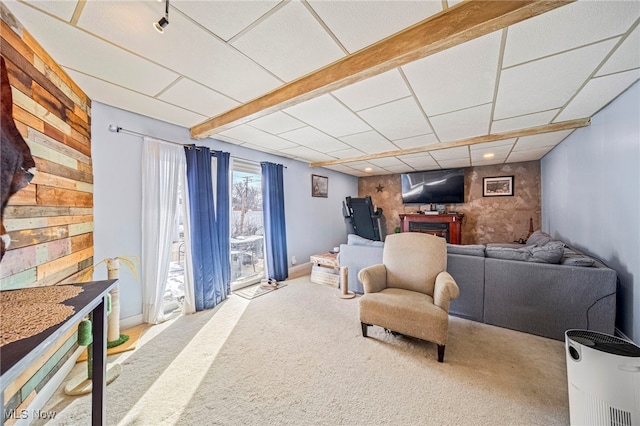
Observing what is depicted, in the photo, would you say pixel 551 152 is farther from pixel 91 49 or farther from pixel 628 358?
pixel 91 49

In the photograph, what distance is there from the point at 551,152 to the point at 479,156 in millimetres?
993

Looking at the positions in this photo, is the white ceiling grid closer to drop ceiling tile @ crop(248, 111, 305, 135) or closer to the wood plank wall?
drop ceiling tile @ crop(248, 111, 305, 135)

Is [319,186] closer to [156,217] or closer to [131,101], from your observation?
[156,217]

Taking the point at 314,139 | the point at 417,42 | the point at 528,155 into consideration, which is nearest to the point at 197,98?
the point at 314,139

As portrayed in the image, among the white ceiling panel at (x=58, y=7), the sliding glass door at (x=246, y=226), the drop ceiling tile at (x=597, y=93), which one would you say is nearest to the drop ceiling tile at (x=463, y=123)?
the drop ceiling tile at (x=597, y=93)

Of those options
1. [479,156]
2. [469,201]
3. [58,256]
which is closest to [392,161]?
[479,156]

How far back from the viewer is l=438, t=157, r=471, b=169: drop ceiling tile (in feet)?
15.2

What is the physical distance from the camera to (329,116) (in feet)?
8.32

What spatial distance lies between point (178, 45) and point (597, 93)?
328 cm

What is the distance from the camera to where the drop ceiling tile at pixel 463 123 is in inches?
96.0

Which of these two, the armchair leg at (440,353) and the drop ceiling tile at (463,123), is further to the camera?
the drop ceiling tile at (463,123)

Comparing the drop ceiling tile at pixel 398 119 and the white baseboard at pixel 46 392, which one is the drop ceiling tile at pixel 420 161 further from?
the white baseboard at pixel 46 392

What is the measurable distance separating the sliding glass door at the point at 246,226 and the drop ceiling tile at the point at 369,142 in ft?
5.28

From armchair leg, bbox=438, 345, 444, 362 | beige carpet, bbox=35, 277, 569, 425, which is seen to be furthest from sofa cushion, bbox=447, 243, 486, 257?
armchair leg, bbox=438, 345, 444, 362
